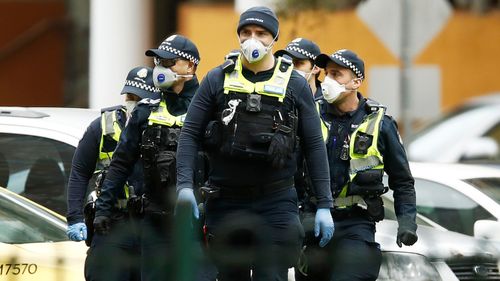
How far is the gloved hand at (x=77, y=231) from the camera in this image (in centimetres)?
746

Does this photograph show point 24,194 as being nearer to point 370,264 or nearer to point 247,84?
point 247,84

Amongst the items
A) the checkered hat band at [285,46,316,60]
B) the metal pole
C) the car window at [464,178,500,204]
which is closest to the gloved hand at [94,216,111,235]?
the checkered hat band at [285,46,316,60]

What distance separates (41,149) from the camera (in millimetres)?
8375

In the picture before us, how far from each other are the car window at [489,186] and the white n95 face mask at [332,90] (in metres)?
1.93

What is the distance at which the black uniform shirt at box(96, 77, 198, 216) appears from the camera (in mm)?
7395

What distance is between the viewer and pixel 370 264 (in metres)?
6.33

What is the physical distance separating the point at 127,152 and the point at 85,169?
358 mm

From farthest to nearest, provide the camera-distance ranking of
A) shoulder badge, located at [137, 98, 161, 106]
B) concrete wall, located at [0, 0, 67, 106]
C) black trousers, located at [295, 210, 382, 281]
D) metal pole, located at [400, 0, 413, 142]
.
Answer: concrete wall, located at [0, 0, 67, 106]
metal pole, located at [400, 0, 413, 142]
shoulder badge, located at [137, 98, 161, 106]
black trousers, located at [295, 210, 382, 281]

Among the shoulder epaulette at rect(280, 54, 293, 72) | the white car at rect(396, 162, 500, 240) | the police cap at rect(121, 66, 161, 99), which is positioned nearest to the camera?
the shoulder epaulette at rect(280, 54, 293, 72)

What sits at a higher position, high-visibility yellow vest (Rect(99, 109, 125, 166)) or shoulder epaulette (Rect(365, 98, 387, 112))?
shoulder epaulette (Rect(365, 98, 387, 112))

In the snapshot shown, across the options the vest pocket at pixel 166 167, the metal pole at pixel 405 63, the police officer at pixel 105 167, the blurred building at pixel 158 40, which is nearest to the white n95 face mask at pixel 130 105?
the police officer at pixel 105 167

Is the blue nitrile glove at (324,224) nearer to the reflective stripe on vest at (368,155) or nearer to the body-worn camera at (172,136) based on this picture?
the reflective stripe on vest at (368,155)

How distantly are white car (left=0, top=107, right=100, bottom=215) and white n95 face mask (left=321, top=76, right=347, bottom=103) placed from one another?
60.9 inches

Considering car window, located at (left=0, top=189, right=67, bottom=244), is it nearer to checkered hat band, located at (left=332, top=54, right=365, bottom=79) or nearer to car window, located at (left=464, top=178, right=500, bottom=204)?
checkered hat band, located at (left=332, top=54, right=365, bottom=79)
